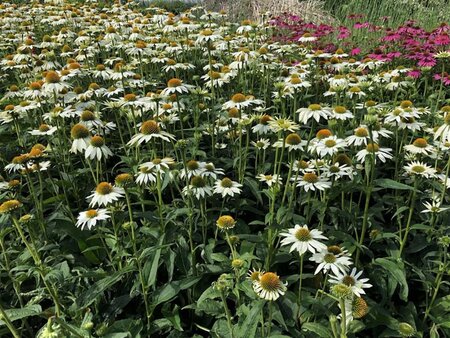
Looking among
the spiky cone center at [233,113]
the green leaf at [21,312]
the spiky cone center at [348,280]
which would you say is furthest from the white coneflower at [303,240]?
the spiky cone center at [233,113]

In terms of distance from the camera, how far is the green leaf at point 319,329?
77.4 inches

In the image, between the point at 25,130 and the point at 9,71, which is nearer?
the point at 25,130

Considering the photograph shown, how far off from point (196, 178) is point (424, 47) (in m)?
3.93

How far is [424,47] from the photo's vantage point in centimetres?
514

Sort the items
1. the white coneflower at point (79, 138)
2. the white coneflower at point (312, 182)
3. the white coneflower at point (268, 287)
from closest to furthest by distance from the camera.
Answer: the white coneflower at point (268, 287) < the white coneflower at point (312, 182) < the white coneflower at point (79, 138)

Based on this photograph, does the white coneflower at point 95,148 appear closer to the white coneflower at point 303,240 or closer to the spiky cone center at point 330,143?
the white coneflower at point 303,240

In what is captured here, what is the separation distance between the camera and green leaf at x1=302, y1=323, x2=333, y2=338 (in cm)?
197

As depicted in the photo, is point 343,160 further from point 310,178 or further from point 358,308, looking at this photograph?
point 358,308

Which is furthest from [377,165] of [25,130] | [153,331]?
[25,130]

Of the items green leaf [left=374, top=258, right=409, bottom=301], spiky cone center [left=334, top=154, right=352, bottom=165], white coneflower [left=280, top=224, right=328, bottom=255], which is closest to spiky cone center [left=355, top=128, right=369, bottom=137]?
spiky cone center [left=334, top=154, right=352, bottom=165]

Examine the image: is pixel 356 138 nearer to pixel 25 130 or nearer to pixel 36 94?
pixel 36 94

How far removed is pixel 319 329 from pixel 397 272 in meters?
0.69

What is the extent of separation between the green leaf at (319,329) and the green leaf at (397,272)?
1.99 feet

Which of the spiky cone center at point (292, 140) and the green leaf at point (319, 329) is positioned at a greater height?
the spiky cone center at point (292, 140)
